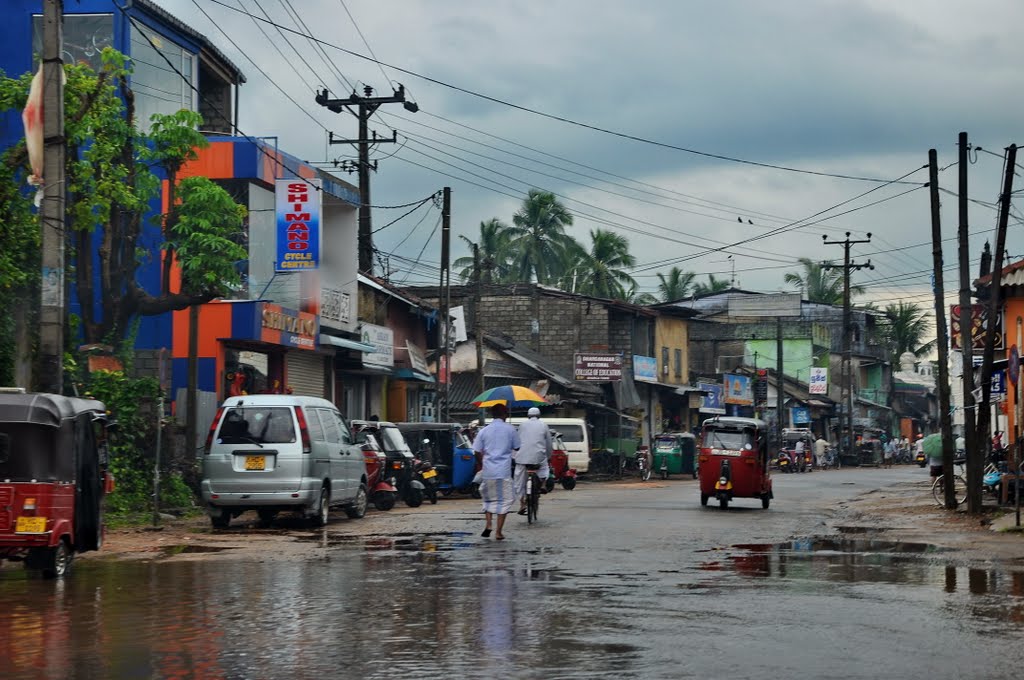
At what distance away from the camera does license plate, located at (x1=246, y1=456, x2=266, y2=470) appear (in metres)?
20.9

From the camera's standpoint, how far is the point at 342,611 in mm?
10500

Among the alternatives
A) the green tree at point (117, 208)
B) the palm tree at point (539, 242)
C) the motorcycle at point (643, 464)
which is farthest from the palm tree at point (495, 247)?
the green tree at point (117, 208)

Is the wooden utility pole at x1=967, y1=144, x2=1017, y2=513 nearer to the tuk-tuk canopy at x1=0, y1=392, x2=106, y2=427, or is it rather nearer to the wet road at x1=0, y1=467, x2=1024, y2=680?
the wet road at x1=0, y1=467, x2=1024, y2=680

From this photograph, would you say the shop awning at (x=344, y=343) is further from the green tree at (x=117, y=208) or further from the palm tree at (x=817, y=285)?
the palm tree at (x=817, y=285)

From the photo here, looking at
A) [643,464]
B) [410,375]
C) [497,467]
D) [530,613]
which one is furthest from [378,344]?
[530,613]

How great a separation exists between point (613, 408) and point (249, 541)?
4185cm

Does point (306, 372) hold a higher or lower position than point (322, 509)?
higher

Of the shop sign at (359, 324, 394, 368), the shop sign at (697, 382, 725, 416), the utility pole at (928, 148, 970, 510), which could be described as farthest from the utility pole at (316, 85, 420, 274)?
the shop sign at (697, 382, 725, 416)

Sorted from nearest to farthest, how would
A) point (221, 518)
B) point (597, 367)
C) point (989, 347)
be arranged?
1. point (221, 518)
2. point (989, 347)
3. point (597, 367)

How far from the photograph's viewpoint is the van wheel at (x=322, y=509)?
21250 millimetres

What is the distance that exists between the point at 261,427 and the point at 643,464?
105 ft

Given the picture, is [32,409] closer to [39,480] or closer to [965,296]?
[39,480]

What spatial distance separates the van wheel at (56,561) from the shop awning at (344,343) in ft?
74.0

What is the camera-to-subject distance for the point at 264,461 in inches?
822
